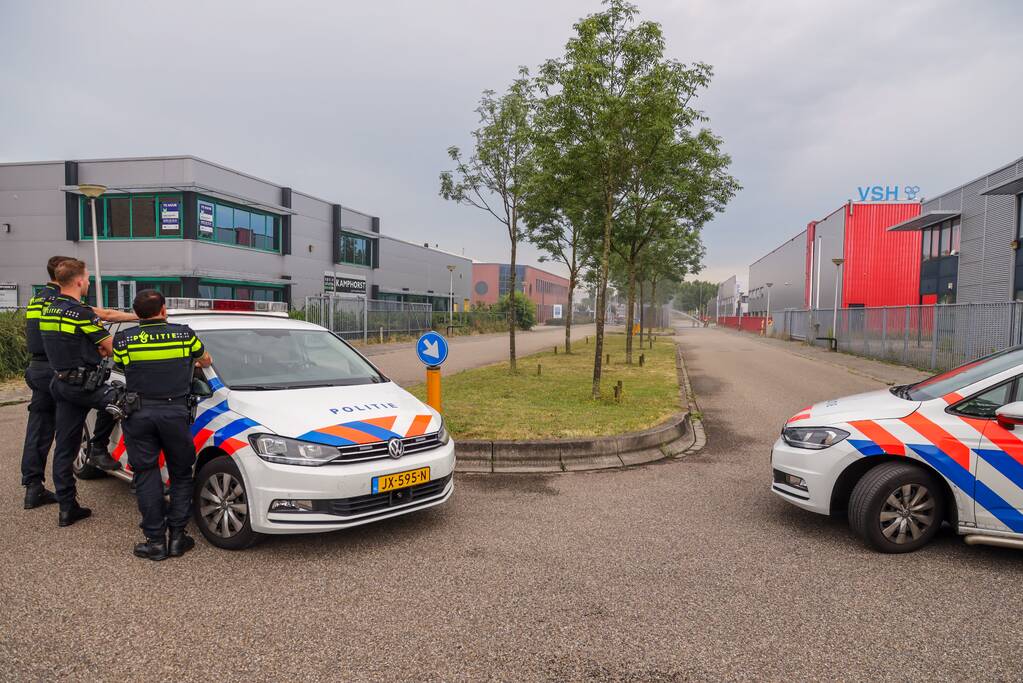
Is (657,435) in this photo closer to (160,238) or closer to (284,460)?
(284,460)

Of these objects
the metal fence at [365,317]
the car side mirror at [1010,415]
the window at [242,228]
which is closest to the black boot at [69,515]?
the car side mirror at [1010,415]

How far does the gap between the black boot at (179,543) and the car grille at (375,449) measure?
1134 mm

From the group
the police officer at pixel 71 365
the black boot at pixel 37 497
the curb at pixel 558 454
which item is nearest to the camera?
the police officer at pixel 71 365

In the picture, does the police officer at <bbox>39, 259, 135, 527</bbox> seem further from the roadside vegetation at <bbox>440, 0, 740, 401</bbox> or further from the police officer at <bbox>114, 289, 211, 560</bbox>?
the roadside vegetation at <bbox>440, 0, 740, 401</bbox>

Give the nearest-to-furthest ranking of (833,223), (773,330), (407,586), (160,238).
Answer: (407,586), (160,238), (833,223), (773,330)

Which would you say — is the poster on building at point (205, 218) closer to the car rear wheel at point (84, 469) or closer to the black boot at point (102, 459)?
the car rear wheel at point (84, 469)

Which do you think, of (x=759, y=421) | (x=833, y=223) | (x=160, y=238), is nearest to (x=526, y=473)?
(x=759, y=421)

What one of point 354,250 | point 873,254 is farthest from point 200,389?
point 873,254

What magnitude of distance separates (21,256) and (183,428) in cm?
3194

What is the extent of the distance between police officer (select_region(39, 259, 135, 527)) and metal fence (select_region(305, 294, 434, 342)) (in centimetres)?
1792

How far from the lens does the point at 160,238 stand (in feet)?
88.1

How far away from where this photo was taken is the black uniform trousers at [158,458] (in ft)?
12.9

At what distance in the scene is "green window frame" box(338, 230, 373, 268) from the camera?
38094 millimetres

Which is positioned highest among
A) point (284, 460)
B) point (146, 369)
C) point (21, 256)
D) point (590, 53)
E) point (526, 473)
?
point (590, 53)
